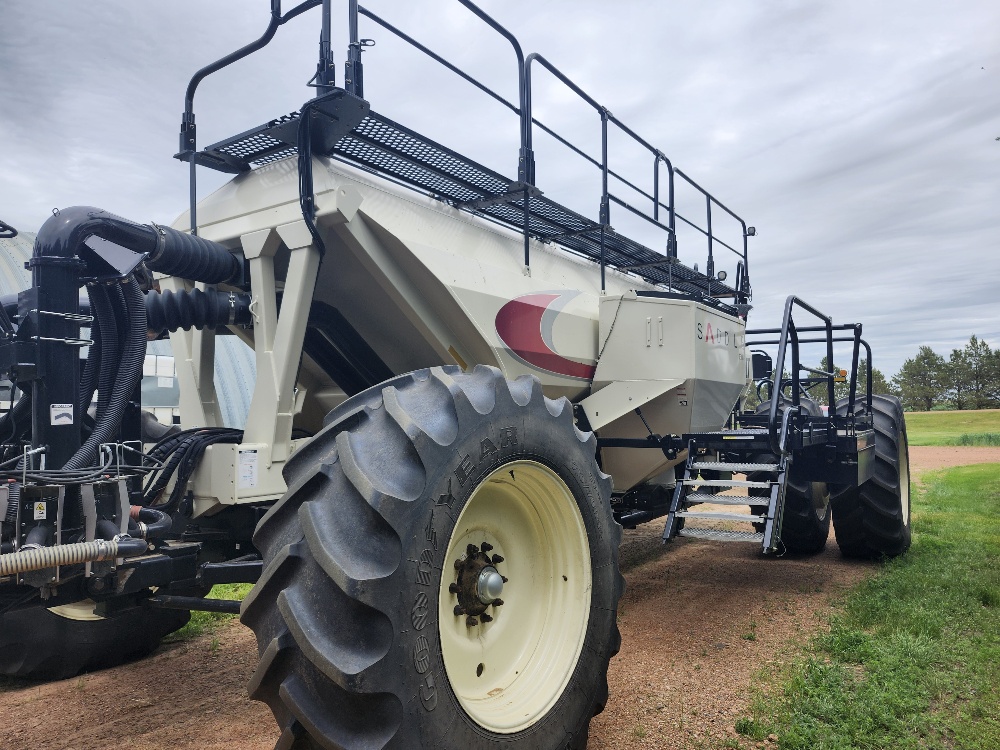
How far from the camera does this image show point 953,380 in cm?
7794

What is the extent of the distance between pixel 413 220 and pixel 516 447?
1710 mm

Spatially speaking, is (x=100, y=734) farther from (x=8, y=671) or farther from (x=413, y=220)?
(x=413, y=220)

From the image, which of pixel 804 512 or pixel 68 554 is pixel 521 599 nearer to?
pixel 68 554

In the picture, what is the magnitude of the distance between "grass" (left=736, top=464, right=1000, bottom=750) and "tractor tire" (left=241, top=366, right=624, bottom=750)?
1.09m

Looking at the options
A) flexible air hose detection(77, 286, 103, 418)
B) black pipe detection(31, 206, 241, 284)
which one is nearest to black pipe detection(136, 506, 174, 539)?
flexible air hose detection(77, 286, 103, 418)

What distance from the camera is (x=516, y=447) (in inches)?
113

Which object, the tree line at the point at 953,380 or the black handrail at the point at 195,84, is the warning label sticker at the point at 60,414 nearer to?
the black handrail at the point at 195,84

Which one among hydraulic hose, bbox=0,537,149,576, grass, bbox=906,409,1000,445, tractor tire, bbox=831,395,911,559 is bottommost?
grass, bbox=906,409,1000,445

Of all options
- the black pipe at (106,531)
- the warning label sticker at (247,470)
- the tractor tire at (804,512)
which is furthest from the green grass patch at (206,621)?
the tractor tire at (804,512)

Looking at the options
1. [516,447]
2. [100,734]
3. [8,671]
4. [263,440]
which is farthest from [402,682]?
[8,671]

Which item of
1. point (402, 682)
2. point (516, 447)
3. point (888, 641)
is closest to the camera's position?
point (402, 682)

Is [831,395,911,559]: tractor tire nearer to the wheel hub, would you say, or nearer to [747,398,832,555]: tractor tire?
[747,398,832,555]: tractor tire

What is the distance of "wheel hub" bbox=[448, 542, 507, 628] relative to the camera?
9.31ft

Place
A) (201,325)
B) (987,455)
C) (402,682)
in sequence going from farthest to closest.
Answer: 1. (987,455)
2. (201,325)
3. (402,682)
